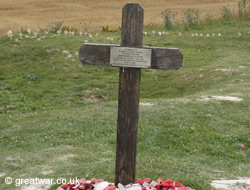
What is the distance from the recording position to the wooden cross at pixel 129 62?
4.70 meters

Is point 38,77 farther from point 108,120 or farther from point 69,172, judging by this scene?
point 69,172

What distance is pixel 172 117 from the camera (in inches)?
352

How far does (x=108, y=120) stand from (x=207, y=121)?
2.19m

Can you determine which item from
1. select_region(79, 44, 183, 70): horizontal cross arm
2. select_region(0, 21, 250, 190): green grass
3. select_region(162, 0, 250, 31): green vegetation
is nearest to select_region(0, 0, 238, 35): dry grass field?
select_region(162, 0, 250, 31): green vegetation

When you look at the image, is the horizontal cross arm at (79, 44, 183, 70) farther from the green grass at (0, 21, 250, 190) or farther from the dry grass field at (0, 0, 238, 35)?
the dry grass field at (0, 0, 238, 35)

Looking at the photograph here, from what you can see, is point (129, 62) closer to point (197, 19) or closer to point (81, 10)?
point (197, 19)

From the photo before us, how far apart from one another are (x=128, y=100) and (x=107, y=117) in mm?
4459

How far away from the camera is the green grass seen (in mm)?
6285

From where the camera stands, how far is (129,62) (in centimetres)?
471

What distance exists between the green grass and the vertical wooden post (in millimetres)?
636

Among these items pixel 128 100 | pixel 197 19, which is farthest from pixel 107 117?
pixel 197 19

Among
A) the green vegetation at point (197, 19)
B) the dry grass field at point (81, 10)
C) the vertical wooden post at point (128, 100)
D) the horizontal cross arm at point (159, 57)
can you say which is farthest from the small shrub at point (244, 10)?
the vertical wooden post at point (128, 100)

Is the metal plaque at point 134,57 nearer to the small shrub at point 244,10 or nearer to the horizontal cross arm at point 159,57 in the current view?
the horizontal cross arm at point 159,57

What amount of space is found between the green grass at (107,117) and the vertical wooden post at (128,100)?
64cm
